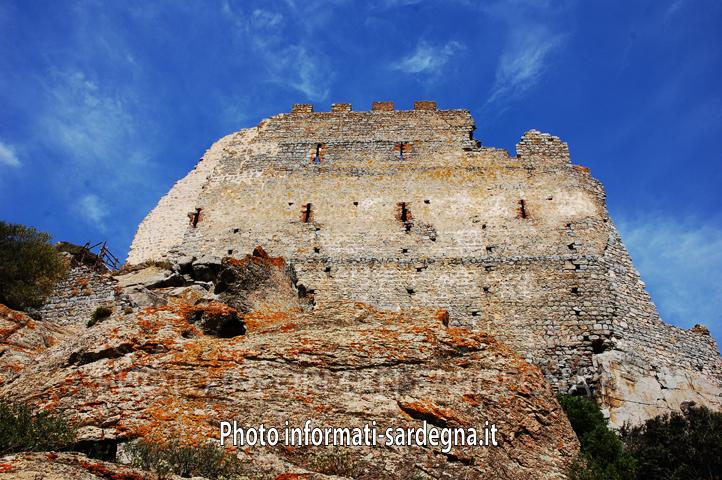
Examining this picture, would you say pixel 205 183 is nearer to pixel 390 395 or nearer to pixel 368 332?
pixel 368 332

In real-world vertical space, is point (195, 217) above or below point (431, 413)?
above

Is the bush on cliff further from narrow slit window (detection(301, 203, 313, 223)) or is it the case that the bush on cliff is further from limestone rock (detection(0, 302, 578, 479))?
narrow slit window (detection(301, 203, 313, 223))

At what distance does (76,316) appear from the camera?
1620cm

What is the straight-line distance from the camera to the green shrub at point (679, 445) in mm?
11164

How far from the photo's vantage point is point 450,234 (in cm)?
1833

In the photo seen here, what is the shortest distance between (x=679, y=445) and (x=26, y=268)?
15905 mm

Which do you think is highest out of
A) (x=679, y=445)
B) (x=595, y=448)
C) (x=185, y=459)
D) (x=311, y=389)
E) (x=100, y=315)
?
(x=100, y=315)

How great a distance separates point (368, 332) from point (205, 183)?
11.9 meters

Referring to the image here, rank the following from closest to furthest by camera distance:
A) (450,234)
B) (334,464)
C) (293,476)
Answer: (293,476) < (334,464) < (450,234)

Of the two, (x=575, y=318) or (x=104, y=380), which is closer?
(x=104, y=380)

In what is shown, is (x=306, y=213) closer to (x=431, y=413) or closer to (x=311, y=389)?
(x=311, y=389)

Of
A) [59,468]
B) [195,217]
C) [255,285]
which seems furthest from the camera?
[195,217]

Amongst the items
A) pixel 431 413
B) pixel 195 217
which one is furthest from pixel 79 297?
pixel 431 413

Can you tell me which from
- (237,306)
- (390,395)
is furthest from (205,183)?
(390,395)
